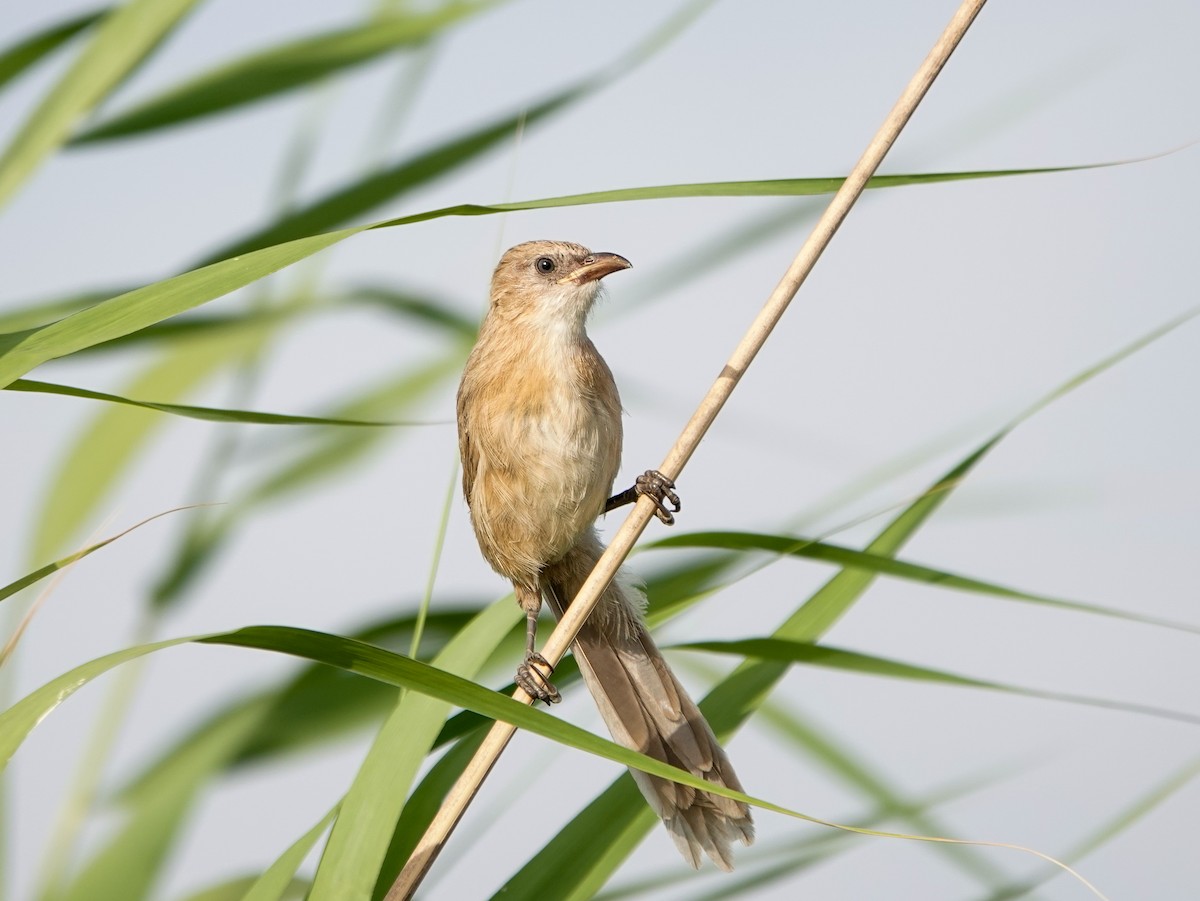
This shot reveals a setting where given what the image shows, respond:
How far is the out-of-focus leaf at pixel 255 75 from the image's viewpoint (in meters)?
2.68

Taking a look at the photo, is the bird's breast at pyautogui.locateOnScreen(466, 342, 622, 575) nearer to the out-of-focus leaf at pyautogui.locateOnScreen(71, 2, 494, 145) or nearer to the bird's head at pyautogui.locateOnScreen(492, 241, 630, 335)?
the bird's head at pyautogui.locateOnScreen(492, 241, 630, 335)

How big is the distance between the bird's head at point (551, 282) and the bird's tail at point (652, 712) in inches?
22.4

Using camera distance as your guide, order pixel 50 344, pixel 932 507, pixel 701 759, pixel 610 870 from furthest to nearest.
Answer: pixel 701 759, pixel 932 507, pixel 610 870, pixel 50 344

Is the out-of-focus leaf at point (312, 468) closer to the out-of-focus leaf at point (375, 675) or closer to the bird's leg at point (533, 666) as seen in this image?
the bird's leg at point (533, 666)

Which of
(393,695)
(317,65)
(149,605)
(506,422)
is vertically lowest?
(393,695)

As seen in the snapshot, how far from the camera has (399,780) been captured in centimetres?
171

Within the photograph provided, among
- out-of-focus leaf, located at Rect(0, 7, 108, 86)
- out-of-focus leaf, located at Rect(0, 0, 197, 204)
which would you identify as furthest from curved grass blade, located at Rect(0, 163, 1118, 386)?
out-of-focus leaf, located at Rect(0, 7, 108, 86)

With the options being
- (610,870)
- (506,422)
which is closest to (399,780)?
(610,870)

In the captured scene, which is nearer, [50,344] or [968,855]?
[50,344]

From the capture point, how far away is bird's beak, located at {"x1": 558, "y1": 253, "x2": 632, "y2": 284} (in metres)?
2.62

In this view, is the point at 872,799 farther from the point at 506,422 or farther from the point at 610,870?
the point at 506,422

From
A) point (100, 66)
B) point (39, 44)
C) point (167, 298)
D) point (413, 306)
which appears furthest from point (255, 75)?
point (167, 298)

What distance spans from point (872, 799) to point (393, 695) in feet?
3.71

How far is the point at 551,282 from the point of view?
2799mm
